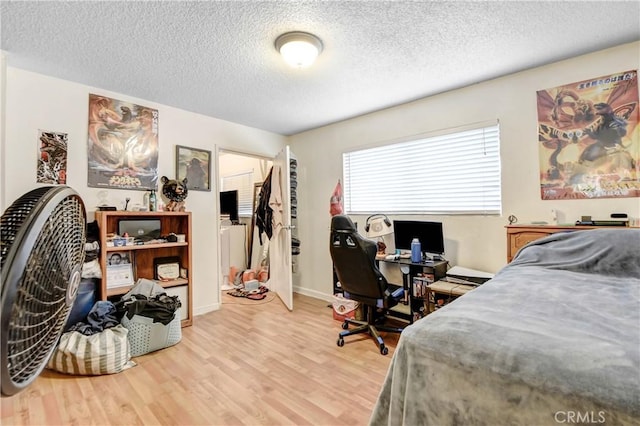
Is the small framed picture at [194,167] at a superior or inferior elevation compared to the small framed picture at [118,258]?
superior

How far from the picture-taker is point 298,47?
2.06 metres

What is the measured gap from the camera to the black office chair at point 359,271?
2445 mm

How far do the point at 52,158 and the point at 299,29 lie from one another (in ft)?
7.76

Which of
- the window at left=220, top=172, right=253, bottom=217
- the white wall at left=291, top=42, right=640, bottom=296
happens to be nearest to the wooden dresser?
the white wall at left=291, top=42, right=640, bottom=296

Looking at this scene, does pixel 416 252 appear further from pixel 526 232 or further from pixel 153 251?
pixel 153 251

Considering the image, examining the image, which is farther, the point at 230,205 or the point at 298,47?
the point at 230,205

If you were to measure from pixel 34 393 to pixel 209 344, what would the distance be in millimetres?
1138

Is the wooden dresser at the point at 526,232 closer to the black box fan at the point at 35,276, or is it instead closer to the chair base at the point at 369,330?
the chair base at the point at 369,330

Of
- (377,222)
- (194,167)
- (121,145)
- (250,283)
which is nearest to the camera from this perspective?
(121,145)

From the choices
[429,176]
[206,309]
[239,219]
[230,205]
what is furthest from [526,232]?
[230,205]

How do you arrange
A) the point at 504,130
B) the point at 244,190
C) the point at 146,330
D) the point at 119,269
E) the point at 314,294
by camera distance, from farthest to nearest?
the point at 244,190
the point at 314,294
the point at 119,269
the point at 504,130
the point at 146,330

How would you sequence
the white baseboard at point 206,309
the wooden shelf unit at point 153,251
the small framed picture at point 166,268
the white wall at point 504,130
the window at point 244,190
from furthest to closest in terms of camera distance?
the window at point 244,190 → the white baseboard at point 206,309 → the small framed picture at point 166,268 → the wooden shelf unit at point 153,251 → the white wall at point 504,130

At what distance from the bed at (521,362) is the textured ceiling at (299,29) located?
1698 millimetres

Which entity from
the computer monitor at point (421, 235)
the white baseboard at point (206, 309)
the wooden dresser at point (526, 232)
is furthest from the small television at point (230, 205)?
the wooden dresser at point (526, 232)
